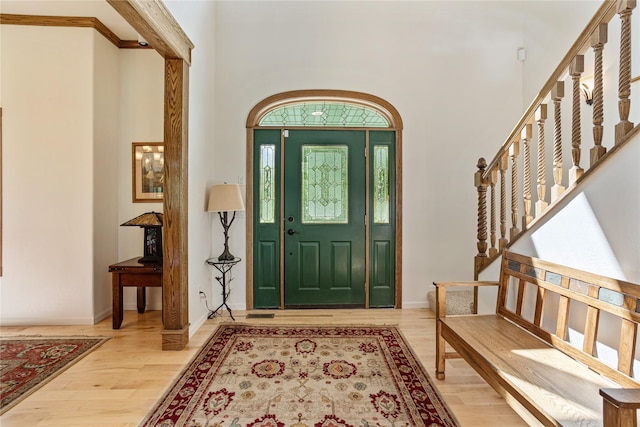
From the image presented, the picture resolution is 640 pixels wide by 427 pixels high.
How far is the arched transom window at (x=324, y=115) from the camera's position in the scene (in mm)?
4043

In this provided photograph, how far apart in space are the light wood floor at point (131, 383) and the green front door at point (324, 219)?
55cm

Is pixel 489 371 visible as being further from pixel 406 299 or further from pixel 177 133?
pixel 177 133

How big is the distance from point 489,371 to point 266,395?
1.38 m

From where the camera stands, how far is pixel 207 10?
3.59 meters

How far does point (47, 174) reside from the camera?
333 cm

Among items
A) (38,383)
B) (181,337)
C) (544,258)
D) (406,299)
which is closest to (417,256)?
(406,299)

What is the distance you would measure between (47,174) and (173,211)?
1.70 metres

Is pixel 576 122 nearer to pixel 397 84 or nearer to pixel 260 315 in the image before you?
pixel 397 84

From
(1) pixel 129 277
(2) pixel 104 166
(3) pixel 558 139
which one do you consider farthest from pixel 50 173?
(3) pixel 558 139

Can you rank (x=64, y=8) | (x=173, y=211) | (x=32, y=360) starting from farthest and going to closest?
(x=64, y=8), (x=173, y=211), (x=32, y=360)

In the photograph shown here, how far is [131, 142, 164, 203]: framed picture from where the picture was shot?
12.5 ft

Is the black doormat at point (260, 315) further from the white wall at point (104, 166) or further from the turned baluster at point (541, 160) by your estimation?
the turned baluster at point (541, 160)

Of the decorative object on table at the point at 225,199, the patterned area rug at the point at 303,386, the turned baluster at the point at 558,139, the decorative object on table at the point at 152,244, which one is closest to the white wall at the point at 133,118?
the decorative object on table at the point at 152,244

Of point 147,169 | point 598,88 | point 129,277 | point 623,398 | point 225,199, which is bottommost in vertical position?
point 129,277
